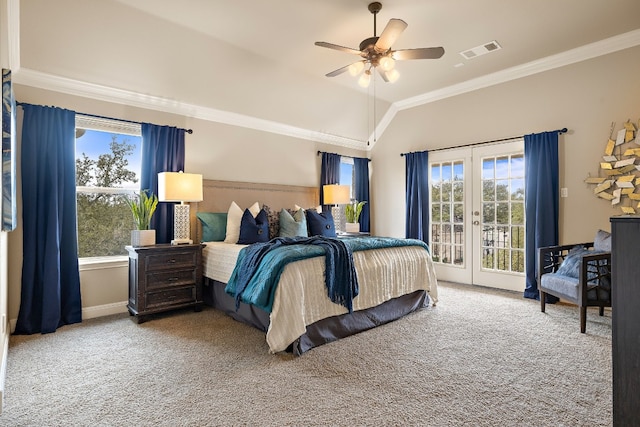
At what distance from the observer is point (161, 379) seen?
91.7 inches

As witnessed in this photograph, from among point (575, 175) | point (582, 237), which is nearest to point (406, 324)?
point (582, 237)

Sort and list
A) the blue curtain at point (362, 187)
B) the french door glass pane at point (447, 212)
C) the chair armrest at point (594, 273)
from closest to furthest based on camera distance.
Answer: the chair armrest at point (594, 273) → the french door glass pane at point (447, 212) → the blue curtain at point (362, 187)

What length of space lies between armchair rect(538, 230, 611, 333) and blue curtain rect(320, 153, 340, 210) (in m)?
3.25

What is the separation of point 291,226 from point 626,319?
11.3 ft

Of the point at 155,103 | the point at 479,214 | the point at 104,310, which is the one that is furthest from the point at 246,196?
the point at 479,214

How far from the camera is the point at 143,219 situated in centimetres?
369

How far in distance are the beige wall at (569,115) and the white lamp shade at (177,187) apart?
12.5 ft

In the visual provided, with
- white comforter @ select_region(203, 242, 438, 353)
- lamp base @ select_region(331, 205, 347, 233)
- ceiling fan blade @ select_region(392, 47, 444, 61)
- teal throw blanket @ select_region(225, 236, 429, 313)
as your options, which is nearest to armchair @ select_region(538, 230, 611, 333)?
white comforter @ select_region(203, 242, 438, 353)

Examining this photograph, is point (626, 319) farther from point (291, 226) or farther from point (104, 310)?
point (104, 310)

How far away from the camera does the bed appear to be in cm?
271

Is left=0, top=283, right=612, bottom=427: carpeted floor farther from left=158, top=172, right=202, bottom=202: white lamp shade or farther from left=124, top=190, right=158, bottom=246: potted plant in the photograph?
left=158, top=172, right=202, bottom=202: white lamp shade

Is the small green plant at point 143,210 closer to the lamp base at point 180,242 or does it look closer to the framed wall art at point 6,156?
the lamp base at point 180,242

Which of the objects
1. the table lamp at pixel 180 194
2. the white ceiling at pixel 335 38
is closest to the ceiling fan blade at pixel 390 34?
the white ceiling at pixel 335 38

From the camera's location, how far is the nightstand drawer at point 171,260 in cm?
349
